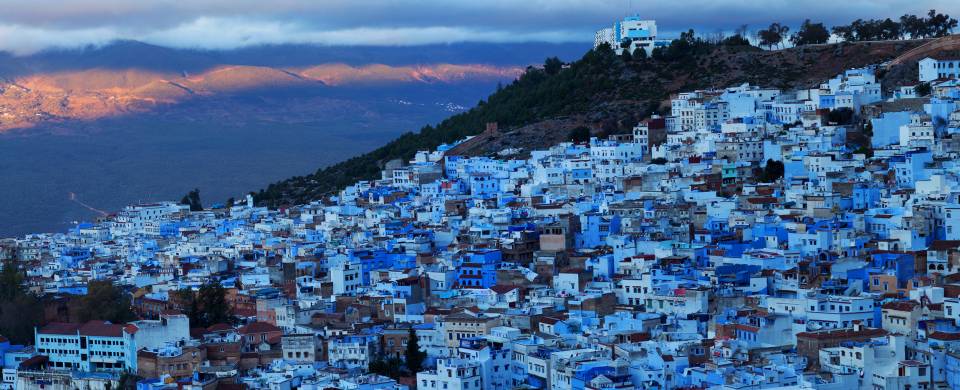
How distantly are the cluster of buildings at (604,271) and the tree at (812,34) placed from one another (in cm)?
743

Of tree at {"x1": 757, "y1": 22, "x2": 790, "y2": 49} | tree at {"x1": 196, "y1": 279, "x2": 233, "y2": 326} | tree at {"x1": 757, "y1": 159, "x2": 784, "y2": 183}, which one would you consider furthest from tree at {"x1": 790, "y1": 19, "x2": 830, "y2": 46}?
tree at {"x1": 196, "y1": 279, "x2": 233, "y2": 326}

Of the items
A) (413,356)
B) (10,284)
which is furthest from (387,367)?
(10,284)

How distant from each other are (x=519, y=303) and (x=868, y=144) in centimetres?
1380

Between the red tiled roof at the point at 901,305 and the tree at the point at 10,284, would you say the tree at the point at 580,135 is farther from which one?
the red tiled roof at the point at 901,305

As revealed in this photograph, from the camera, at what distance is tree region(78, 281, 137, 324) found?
105 feet

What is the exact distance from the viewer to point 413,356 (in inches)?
1035

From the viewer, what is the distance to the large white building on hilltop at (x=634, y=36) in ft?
186

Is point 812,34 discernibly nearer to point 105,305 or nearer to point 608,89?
point 608,89

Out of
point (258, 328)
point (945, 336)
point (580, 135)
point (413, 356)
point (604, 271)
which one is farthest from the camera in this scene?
point (580, 135)

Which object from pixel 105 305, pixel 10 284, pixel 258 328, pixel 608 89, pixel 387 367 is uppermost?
pixel 608 89

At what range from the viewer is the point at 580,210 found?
120 ft

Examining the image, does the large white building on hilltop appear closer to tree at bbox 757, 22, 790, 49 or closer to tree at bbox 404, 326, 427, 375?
tree at bbox 757, 22, 790, 49

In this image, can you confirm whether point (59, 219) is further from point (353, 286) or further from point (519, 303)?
point (519, 303)

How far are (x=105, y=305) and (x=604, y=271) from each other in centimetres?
924
